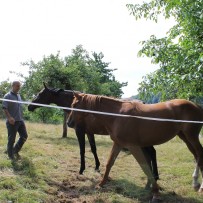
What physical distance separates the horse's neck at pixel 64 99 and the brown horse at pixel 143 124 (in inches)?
87.0

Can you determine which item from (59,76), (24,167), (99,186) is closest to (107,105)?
(99,186)

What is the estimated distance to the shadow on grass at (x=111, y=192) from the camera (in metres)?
5.06

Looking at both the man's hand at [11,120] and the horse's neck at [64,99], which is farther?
the horse's neck at [64,99]

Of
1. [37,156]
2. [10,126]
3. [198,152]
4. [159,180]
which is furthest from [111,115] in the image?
[37,156]

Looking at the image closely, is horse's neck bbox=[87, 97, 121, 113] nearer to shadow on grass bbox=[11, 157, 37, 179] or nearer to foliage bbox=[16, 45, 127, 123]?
shadow on grass bbox=[11, 157, 37, 179]

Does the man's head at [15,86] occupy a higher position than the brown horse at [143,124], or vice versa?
the man's head at [15,86]

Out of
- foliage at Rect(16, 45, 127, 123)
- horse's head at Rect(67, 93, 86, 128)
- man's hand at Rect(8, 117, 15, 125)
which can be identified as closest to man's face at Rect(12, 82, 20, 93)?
man's hand at Rect(8, 117, 15, 125)

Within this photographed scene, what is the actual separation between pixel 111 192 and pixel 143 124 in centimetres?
134

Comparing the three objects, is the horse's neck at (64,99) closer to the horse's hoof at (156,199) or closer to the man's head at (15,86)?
the man's head at (15,86)

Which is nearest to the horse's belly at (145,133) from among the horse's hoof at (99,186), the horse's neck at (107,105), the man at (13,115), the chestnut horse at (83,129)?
the horse's neck at (107,105)

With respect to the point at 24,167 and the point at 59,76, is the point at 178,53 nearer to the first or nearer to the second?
the point at 24,167

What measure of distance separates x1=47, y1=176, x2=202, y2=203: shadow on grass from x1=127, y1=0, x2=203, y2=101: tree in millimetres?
2091

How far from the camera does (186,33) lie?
18.5 ft

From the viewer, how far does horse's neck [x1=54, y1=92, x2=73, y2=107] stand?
7785 millimetres
